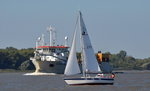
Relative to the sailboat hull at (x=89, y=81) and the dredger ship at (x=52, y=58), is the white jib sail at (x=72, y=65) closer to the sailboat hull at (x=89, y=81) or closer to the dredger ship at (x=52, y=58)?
the sailboat hull at (x=89, y=81)

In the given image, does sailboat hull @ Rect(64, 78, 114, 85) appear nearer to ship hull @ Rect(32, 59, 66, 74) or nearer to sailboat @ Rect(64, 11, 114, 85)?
sailboat @ Rect(64, 11, 114, 85)

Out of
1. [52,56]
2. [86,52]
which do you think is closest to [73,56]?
[86,52]

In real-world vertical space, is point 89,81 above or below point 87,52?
below

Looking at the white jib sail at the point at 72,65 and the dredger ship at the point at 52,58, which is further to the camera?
the dredger ship at the point at 52,58

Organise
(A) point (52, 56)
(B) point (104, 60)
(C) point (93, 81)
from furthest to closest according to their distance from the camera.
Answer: (B) point (104, 60) < (A) point (52, 56) < (C) point (93, 81)

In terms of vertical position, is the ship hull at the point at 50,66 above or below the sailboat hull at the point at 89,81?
above

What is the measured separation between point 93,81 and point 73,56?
4.62m

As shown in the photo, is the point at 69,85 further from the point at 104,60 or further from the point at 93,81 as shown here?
the point at 104,60

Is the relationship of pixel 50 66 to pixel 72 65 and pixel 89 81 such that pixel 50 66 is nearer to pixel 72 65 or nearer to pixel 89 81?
pixel 72 65

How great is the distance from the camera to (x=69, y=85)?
3716 inches

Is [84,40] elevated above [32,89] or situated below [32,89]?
above

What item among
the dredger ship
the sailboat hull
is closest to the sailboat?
the sailboat hull

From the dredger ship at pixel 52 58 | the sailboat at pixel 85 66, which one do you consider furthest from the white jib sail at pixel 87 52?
the dredger ship at pixel 52 58

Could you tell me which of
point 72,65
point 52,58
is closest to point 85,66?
point 72,65
